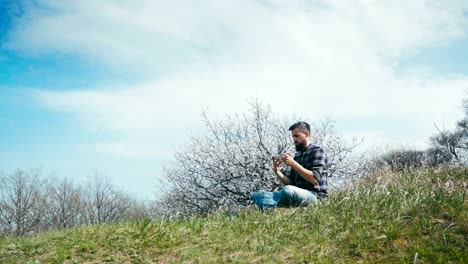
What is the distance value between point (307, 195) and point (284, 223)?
1091 mm

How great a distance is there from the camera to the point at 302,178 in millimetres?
5461

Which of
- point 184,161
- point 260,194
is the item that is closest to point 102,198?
point 184,161

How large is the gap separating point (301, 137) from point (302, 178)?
629 millimetres

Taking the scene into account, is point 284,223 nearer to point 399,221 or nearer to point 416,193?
point 399,221

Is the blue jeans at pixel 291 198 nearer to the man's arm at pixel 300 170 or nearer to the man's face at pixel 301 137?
the man's arm at pixel 300 170

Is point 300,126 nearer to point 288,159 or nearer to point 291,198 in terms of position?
point 288,159

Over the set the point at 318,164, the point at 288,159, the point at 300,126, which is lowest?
the point at 318,164

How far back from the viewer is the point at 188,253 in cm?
340

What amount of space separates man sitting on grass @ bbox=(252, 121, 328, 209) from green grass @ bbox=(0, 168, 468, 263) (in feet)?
1.82

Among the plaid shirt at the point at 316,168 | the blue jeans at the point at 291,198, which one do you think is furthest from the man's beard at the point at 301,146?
the blue jeans at the point at 291,198

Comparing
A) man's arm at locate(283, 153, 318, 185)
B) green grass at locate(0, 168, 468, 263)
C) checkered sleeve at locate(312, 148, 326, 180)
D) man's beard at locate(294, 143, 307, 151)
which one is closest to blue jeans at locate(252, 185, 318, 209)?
man's arm at locate(283, 153, 318, 185)

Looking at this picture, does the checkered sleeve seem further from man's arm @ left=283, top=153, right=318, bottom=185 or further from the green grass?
the green grass

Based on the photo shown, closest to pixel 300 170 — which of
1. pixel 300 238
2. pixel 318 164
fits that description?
pixel 318 164

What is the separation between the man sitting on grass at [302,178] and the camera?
5066 millimetres
